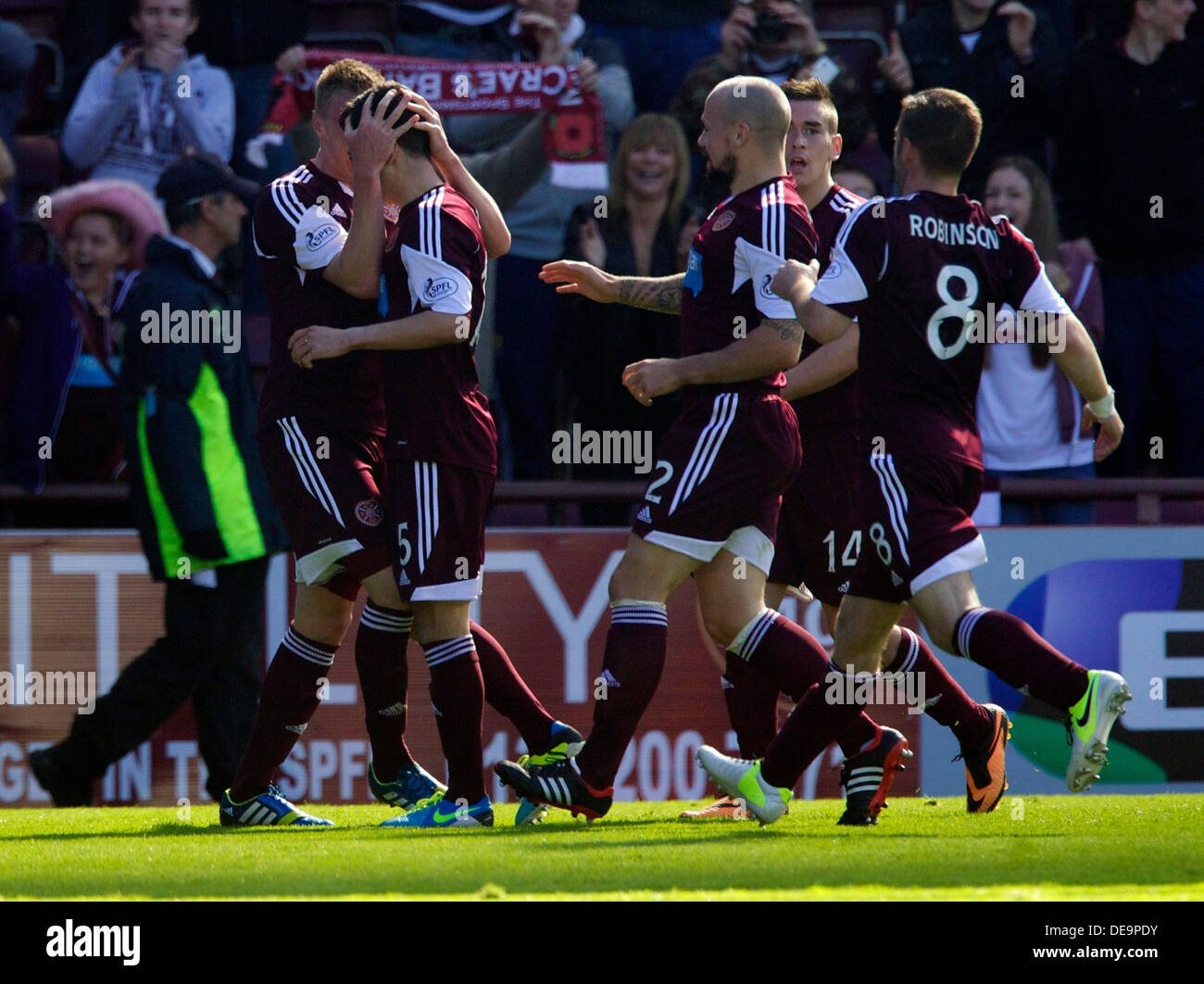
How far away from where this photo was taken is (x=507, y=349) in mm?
7672

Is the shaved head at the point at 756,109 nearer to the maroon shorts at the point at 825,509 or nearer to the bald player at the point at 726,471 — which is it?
the bald player at the point at 726,471

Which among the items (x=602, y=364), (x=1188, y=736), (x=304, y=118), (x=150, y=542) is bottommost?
(x=1188, y=736)

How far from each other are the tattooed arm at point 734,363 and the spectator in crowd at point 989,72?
3658 millimetres

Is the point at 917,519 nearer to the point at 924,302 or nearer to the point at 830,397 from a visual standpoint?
the point at 924,302

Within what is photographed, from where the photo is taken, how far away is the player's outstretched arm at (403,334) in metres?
4.62

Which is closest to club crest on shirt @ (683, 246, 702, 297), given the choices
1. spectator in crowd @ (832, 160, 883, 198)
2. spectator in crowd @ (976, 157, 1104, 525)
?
spectator in crowd @ (832, 160, 883, 198)

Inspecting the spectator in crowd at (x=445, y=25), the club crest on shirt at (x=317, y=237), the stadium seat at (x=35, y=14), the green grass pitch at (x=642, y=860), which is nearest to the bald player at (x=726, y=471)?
the green grass pitch at (x=642, y=860)

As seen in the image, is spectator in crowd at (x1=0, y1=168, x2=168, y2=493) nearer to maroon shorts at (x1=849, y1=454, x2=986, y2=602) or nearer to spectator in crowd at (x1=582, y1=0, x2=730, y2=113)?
spectator in crowd at (x1=582, y1=0, x2=730, y2=113)

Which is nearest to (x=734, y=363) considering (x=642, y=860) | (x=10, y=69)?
(x=642, y=860)

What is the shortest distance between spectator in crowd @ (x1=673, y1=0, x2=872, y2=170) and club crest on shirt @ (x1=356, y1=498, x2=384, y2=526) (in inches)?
139

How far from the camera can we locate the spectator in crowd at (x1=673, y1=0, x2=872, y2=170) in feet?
25.8

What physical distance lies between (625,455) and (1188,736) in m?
2.68
